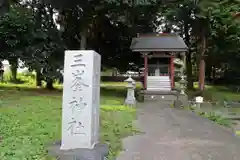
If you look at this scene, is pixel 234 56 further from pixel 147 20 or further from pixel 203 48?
pixel 147 20

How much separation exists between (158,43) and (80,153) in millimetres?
16934

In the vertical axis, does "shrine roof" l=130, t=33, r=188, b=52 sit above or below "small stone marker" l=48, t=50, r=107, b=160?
above

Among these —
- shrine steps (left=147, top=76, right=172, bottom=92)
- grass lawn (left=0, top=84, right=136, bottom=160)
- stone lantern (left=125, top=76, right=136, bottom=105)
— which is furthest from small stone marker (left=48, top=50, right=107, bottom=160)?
shrine steps (left=147, top=76, right=172, bottom=92)

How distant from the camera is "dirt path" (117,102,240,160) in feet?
19.2

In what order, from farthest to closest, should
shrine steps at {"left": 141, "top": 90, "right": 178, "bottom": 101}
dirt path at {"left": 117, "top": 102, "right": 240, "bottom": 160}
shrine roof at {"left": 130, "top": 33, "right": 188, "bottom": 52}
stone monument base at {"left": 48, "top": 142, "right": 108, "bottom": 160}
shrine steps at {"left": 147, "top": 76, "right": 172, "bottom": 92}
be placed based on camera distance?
shrine roof at {"left": 130, "top": 33, "right": 188, "bottom": 52}
shrine steps at {"left": 147, "top": 76, "right": 172, "bottom": 92}
shrine steps at {"left": 141, "top": 90, "right": 178, "bottom": 101}
dirt path at {"left": 117, "top": 102, "right": 240, "bottom": 160}
stone monument base at {"left": 48, "top": 142, "right": 108, "bottom": 160}

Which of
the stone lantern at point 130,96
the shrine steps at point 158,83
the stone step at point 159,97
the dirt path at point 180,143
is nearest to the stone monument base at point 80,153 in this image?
the dirt path at point 180,143

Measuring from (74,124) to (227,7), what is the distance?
53.8ft

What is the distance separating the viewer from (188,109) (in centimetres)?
1455

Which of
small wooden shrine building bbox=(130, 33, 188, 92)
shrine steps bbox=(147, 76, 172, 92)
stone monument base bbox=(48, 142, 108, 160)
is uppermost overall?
small wooden shrine building bbox=(130, 33, 188, 92)

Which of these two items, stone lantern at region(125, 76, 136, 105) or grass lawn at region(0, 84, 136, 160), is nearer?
grass lawn at region(0, 84, 136, 160)

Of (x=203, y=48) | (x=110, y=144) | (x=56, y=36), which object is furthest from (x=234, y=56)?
(x=110, y=144)

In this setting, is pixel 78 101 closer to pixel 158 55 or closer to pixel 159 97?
pixel 159 97

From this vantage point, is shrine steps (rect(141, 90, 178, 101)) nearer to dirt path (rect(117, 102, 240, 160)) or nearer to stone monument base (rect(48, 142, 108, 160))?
dirt path (rect(117, 102, 240, 160))

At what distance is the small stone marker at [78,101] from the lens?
5.39 m
